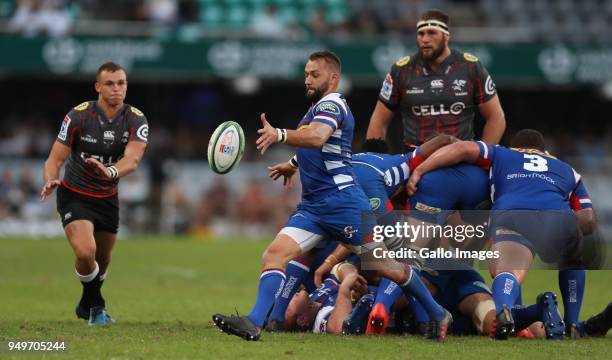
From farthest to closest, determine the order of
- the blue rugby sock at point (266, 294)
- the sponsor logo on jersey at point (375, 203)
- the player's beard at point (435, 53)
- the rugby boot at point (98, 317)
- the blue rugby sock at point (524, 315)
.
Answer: the player's beard at point (435, 53) → the rugby boot at point (98, 317) → the sponsor logo on jersey at point (375, 203) → the blue rugby sock at point (524, 315) → the blue rugby sock at point (266, 294)

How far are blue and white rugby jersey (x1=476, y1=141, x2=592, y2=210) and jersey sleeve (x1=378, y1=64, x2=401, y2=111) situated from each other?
5.93 ft

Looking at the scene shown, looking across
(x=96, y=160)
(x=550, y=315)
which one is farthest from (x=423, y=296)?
(x=96, y=160)

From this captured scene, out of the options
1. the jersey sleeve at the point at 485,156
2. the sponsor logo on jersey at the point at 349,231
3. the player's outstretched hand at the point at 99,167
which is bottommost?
the sponsor logo on jersey at the point at 349,231

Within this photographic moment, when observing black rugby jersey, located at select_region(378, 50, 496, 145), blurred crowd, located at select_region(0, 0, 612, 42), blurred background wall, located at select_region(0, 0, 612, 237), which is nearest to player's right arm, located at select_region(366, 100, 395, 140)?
black rugby jersey, located at select_region(378, 50, 496, 145)

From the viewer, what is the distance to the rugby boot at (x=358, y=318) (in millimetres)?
9281

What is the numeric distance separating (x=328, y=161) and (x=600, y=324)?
9.14 ft

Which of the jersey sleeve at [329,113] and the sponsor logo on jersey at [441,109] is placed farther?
the sponsor logo on jersey at [441,109]

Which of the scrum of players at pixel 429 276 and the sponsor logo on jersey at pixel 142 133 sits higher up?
the sponsor logo on jersey at pixel 142 133

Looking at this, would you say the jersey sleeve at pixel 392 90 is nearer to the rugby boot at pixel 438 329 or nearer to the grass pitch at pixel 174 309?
the grass pitch at pixel 174 309

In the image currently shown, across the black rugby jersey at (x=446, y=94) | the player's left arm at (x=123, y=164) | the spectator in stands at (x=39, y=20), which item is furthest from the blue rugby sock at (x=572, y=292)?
the spectator in stands at (x=39, y=20)

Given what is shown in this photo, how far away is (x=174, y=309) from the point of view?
12.2m

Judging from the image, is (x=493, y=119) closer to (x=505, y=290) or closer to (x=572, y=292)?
(x=572, y=292)

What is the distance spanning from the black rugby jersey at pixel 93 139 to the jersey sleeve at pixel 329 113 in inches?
96.6

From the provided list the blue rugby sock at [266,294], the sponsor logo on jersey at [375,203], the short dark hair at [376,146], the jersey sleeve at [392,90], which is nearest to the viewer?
the blue rugby sock at [266,294]
